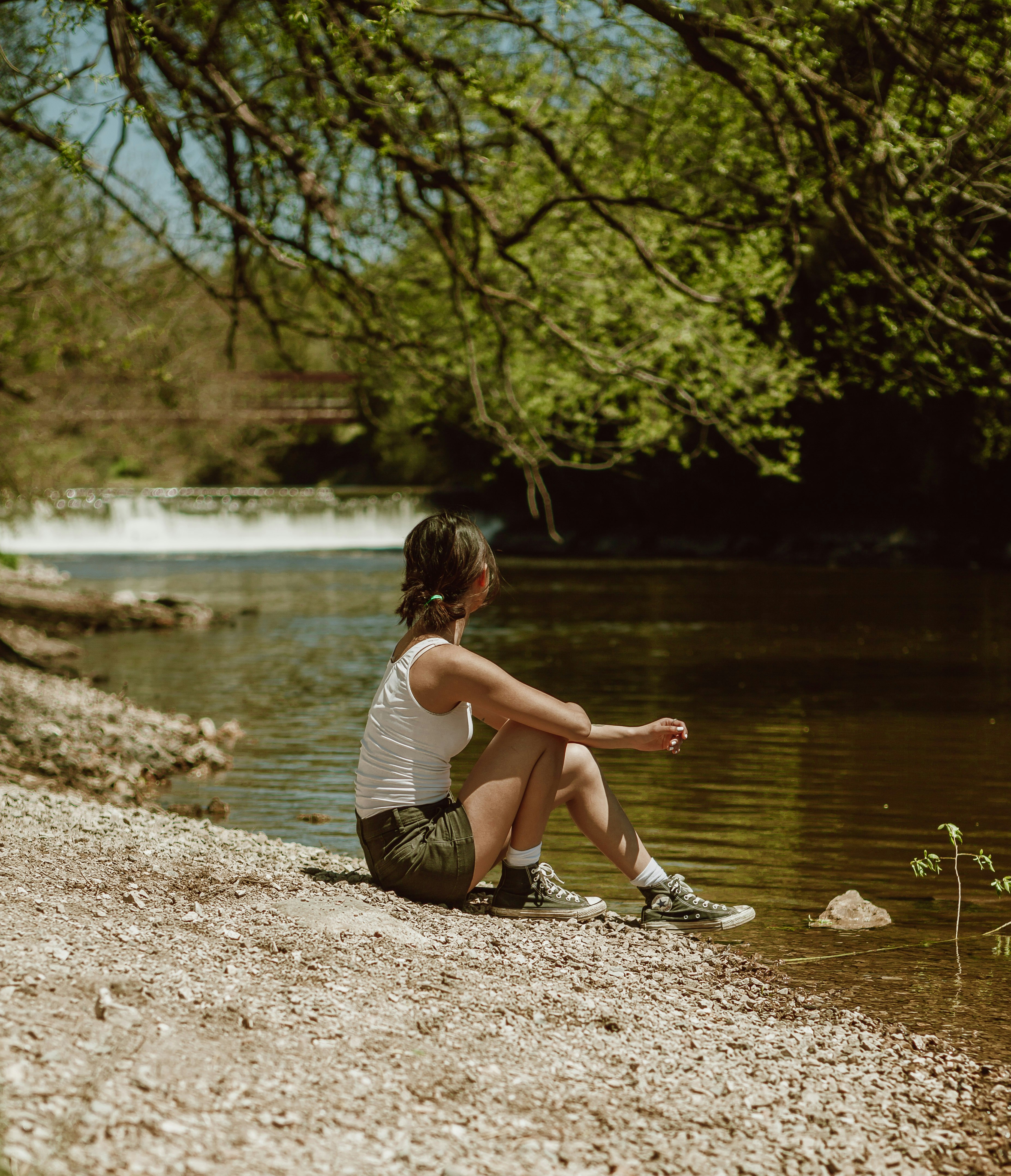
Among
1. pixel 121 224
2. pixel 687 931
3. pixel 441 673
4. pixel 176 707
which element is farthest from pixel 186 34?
pixel 687 931

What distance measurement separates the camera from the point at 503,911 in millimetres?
5152

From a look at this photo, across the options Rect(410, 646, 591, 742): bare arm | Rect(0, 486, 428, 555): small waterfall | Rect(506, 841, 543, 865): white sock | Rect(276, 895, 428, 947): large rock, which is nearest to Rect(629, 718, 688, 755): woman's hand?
Rect(410, 646, 591, 742): bare arm

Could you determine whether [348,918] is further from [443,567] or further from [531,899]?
[443,567]

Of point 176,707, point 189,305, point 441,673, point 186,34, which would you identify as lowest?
point 176,707

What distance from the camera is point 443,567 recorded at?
15.8 ft

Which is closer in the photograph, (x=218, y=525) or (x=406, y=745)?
(x=406, y=745)

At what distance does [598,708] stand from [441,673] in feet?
25.9

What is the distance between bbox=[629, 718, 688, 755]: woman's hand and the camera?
4801mm

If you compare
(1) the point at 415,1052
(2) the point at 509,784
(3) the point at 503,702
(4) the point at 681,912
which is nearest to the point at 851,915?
(4) the point at 681,912

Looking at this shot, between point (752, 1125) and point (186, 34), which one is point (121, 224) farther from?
point (752, 1125)

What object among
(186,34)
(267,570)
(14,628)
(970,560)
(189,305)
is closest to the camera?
(186,34)

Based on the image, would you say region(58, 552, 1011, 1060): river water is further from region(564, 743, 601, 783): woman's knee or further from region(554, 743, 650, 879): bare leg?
region(564, 743, 601, 783): woman's knee

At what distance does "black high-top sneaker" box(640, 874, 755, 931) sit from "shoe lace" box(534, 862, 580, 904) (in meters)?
0.31

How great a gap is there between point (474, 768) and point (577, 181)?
21.3ft
